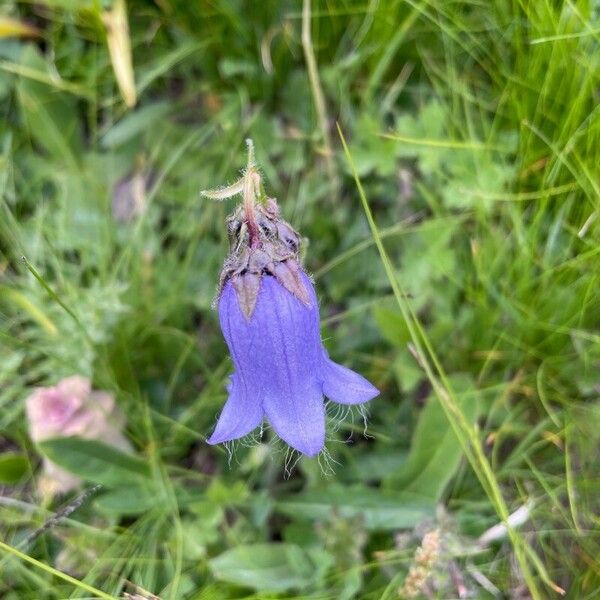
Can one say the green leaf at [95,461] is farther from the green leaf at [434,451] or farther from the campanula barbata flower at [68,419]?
the green leaf at [434,451]

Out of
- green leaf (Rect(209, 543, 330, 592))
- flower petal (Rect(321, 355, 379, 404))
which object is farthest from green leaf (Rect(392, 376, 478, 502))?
flower petal (Rect(321, 355, 379, 404))

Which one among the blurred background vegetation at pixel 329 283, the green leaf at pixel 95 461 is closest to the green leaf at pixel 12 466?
the blurred background vegetation at pixel 329 283

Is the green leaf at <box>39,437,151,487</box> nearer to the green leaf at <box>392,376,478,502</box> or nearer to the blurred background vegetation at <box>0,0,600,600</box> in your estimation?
the blurred background vegetation at <box>0,0,600,600</box>

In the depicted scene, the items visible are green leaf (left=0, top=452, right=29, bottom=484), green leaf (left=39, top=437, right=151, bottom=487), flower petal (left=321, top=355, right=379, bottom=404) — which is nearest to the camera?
flower petal (left=321, top=355, right=379, bottom=404)

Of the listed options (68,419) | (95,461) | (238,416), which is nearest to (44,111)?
(68,419)

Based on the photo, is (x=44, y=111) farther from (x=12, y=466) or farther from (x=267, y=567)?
(x=267, y=567)

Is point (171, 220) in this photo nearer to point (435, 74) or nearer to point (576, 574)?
point (435, 74)

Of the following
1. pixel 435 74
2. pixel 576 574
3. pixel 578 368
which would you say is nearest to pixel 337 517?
pixel 576 574
